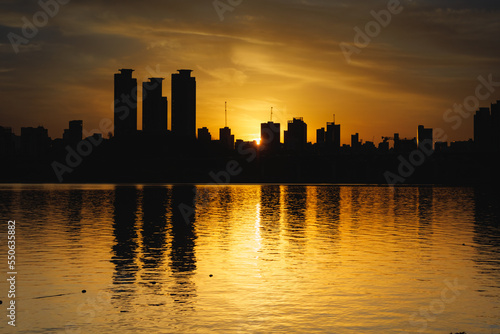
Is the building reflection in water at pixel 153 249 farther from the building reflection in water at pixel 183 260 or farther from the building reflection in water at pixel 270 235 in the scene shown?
the building reflection in water at pixel 270 235

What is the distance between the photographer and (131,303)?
26.2 metres

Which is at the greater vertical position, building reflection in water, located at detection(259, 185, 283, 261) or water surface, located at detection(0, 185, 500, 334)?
water surface, located at detection(0, 185, 500, 334)

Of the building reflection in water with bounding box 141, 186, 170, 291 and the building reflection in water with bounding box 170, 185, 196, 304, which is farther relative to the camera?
the building reflection in water with bounding box 141, 186, 170, 291

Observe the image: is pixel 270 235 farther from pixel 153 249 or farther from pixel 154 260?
pixel 154 260

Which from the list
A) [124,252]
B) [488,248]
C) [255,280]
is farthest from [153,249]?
[488,248]

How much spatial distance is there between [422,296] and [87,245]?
1007 inches

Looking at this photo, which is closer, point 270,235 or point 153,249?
point 153,249

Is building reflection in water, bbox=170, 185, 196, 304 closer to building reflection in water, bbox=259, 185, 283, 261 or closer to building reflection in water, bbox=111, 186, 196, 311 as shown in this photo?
building reflection in water, bbox=111, 186, 196, 311

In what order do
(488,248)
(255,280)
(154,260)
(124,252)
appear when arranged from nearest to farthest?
(255,280)
(154,260)
(124,252)
(488,248)

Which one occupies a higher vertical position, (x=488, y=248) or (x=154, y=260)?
(x=154, y=260)

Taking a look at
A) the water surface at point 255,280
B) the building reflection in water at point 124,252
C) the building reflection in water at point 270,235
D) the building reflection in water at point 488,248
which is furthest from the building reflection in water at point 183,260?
the building reflection in water at point 488,248

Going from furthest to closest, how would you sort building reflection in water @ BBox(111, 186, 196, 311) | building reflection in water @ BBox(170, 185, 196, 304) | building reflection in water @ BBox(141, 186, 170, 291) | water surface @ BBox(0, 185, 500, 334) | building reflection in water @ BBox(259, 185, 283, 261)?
building reflection in water @ BBox(259, 185, 283, 261) → building reflection in water @ BBox(141, 186, 170, 291) → building reflection in water @ BBox(111, 186, 196, 311) → building reflection in water @ BBox(170, 185, 196, 304) → water surface @ BBox(0, 185, 500, 334)

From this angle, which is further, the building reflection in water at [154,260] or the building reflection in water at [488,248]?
the building reflection in water at [488,248]

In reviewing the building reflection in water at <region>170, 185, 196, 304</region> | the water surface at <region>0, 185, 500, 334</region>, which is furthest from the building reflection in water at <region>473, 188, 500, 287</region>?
the building reflection in water at <region>170, 185, 196, 304</region>
